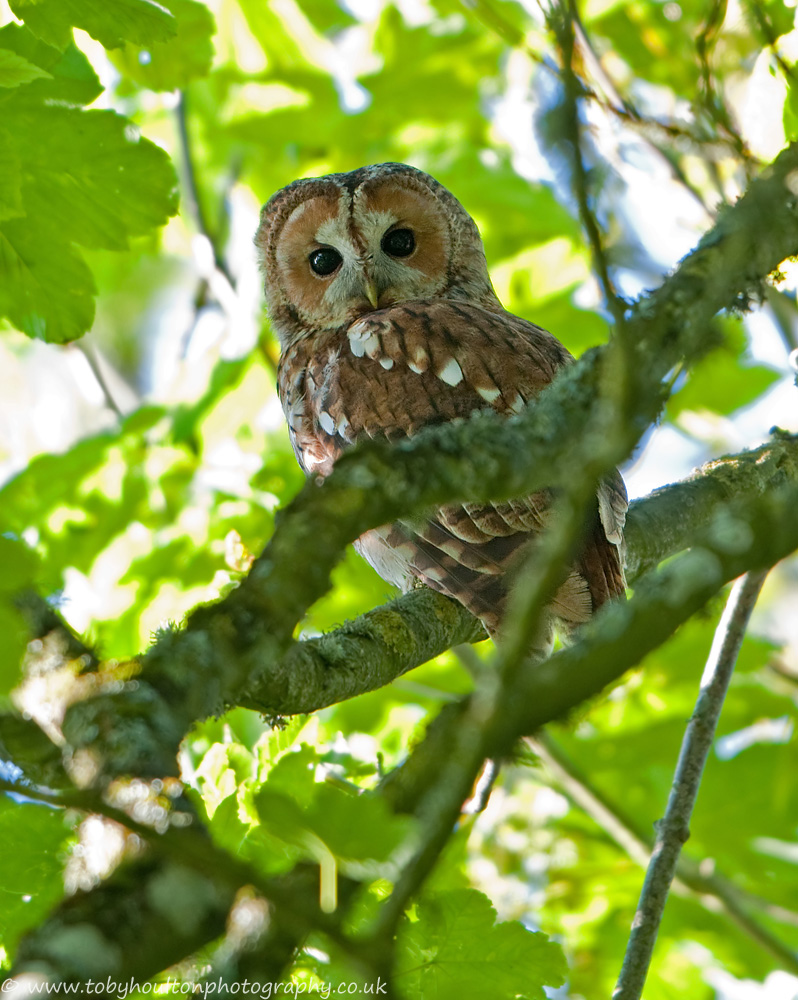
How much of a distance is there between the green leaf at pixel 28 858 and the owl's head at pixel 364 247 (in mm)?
2732

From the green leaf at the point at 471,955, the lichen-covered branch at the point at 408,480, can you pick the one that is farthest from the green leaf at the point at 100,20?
the green leaf at the point at 471,955

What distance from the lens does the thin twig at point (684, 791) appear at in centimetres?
244

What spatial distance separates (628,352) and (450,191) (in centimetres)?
391

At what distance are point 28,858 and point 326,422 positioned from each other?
196 centimetres

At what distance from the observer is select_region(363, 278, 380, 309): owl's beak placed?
423 cm

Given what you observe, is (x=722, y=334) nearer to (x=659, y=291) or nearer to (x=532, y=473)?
(x=659, y=291)

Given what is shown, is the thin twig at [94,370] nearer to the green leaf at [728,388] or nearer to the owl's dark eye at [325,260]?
the owl's dark eye at [325,260]

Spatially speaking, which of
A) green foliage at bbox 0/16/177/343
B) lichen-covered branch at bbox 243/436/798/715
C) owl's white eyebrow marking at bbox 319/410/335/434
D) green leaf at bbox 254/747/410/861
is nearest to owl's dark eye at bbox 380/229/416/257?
owl's white eyebrow marking at bbox 319/410/335/434

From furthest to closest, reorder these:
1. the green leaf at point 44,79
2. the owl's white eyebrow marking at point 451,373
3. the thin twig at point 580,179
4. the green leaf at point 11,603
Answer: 1. the owl's white eyebrow marking at point 451,373
2. the green leaf at point 44,79
3. the thin twig at point 580,179
4. the green leaf at point 11,603

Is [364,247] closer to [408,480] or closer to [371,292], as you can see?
[371,292]

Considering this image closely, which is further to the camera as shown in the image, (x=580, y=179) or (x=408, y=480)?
(x=408, y=480)

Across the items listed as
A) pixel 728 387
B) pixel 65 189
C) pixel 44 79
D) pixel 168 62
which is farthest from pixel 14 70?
pixel 728 387

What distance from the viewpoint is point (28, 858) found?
202 centimetres

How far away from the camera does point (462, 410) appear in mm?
3287
